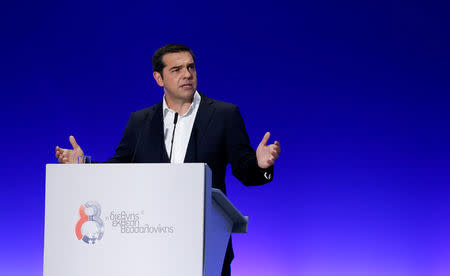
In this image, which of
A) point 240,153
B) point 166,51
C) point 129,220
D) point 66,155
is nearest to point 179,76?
point 166,51

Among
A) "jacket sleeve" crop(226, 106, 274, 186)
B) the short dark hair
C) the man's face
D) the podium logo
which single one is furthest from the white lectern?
the short dark hair

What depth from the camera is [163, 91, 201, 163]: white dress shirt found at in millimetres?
2480

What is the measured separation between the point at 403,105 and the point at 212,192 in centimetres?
270

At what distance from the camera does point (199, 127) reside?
249 cm

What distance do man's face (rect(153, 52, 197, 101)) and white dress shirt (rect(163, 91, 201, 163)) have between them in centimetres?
5

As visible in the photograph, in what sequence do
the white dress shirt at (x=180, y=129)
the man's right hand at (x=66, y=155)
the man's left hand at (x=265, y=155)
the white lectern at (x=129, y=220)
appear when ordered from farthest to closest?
the white dress shirt at (x=180, y=129), the man's right hand at (x=66, y=155), the man's left hand at (x=265, y=155), the white lectern at (x=129, y=220)

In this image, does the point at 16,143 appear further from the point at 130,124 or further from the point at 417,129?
the point at 417,129

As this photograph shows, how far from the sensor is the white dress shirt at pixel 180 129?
248 centimetres

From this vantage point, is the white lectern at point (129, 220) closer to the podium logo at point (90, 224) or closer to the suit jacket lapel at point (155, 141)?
the podium logo at point (90, 224)

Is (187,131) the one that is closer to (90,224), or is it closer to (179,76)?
(179,76)

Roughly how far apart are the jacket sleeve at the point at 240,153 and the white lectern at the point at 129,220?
616 mm

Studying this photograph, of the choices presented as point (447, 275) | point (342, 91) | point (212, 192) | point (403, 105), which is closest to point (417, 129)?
→ point (403, 105)

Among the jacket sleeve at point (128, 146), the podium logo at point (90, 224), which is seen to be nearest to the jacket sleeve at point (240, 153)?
the jacket sleeve at point (128, 146)

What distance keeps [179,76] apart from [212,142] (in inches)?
13.8
